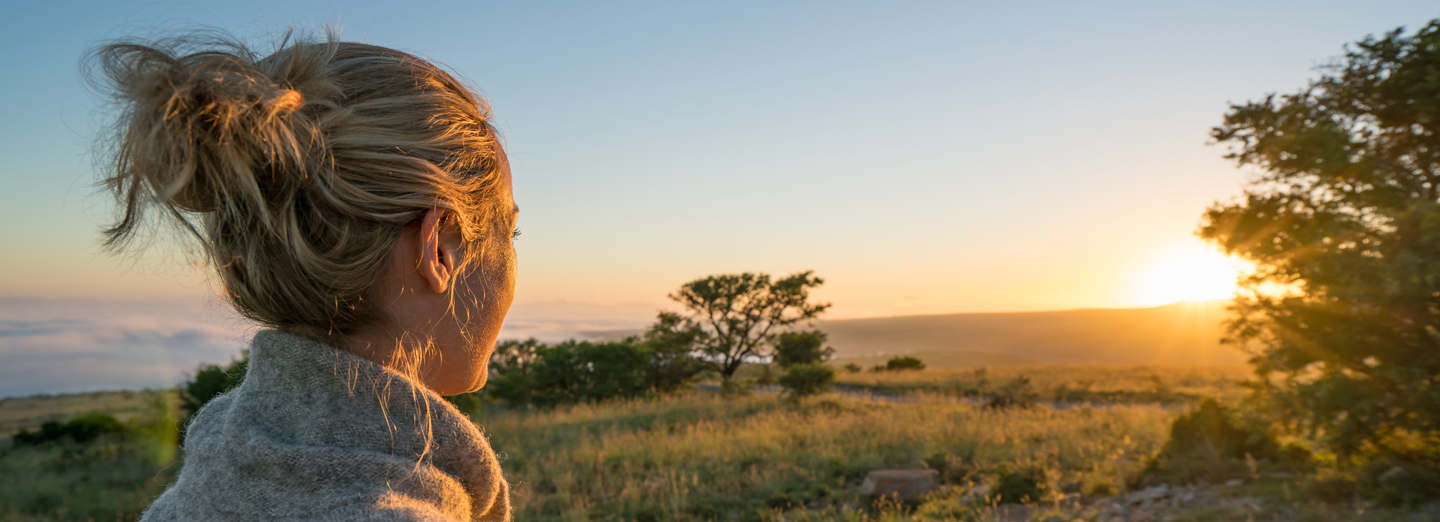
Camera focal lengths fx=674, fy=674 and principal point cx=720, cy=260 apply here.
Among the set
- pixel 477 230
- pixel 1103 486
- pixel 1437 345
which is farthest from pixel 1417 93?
pixel 477 230

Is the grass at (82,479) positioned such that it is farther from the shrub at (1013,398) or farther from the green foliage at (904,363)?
the green foliage at (904,363)

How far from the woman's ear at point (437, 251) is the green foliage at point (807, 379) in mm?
17290

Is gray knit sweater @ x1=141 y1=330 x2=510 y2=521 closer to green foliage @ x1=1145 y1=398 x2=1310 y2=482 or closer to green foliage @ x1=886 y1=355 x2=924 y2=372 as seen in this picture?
green foliage @ x1=1145 y1=398 x2=1310 y2=482

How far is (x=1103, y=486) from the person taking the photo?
748 cm

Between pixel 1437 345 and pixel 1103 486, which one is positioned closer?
pixel 1437 345

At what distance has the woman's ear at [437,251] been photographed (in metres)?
1.04

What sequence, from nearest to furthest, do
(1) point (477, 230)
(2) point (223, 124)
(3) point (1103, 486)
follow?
(2) point (223, 124) → (1) point (477, 230) → (3) point (1103, 486)

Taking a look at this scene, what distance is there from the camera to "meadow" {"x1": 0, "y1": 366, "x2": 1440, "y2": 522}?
6.75 m

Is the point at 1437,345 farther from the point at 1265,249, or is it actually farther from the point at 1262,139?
the point at 1262,139

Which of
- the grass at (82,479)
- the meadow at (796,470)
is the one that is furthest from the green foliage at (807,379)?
the grass at (82,479)

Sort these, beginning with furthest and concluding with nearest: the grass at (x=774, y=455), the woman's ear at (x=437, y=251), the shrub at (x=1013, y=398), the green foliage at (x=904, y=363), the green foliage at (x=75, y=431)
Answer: the green foliage at (x=904, y=363)
the shrub at (x=1013, y=398)
the green foliage at (x=75, y=431)
the grass at (x=774, y=455)
the woman's ear at (x=437, y=251)

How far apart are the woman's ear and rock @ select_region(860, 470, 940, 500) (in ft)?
23.0

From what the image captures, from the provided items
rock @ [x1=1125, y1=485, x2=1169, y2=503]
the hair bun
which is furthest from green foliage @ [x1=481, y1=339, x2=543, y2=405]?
the hair bun

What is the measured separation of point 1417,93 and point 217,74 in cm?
879
